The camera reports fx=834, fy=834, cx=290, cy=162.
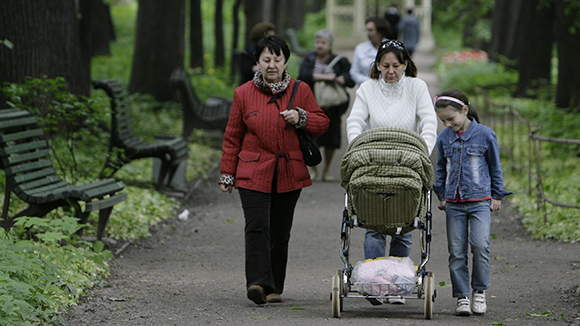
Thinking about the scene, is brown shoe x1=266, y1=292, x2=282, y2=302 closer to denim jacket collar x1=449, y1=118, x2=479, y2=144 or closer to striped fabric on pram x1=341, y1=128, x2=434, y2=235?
striped fabric on pram x1=341, y1=128, x2=434, y2=235

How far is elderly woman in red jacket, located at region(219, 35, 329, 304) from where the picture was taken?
5.95 meters

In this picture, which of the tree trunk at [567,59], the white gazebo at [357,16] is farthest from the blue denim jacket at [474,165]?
the white gazebo at [357,16]

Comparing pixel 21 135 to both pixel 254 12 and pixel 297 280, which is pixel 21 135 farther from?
pixel 254 12

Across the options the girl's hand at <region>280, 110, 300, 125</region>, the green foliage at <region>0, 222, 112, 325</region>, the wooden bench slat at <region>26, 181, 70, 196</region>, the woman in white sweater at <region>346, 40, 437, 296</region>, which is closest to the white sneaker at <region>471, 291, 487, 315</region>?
the woman in white sweater at <region>346, 40, 437, 296</region>

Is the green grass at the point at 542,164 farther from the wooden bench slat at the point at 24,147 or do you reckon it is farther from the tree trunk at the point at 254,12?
the tree trunk at the point at 254,12

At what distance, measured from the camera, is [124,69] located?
27531mm

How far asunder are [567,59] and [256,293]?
11.5 m

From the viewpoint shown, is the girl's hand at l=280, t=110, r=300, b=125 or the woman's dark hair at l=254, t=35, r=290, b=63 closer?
the girl's hand at l=280, t=110, r=300, b=125

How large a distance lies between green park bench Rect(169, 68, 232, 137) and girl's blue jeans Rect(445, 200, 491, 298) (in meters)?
8.23

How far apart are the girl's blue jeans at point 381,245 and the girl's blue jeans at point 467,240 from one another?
0.33m

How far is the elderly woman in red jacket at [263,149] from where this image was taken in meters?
5.95

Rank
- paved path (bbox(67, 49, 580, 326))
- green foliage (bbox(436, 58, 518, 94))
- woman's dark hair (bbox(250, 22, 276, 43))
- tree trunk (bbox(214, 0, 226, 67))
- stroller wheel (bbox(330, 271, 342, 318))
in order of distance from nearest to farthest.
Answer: stroller wheel (bbox(330, 271, 342, 318)) < paved path (bbox(67, 49, 580, 326)) < woman's dark hair (bbox(250, 22, 276, 43)) < green foliage (bbox(436, 58, 518, 94)) < tree trunk (bbox(214, 0, 226, 67))

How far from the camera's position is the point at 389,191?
523cm

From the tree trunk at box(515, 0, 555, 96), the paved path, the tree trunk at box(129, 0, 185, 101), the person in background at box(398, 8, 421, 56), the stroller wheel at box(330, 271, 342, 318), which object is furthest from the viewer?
the person in background at box(398, 8, 421, 56)
